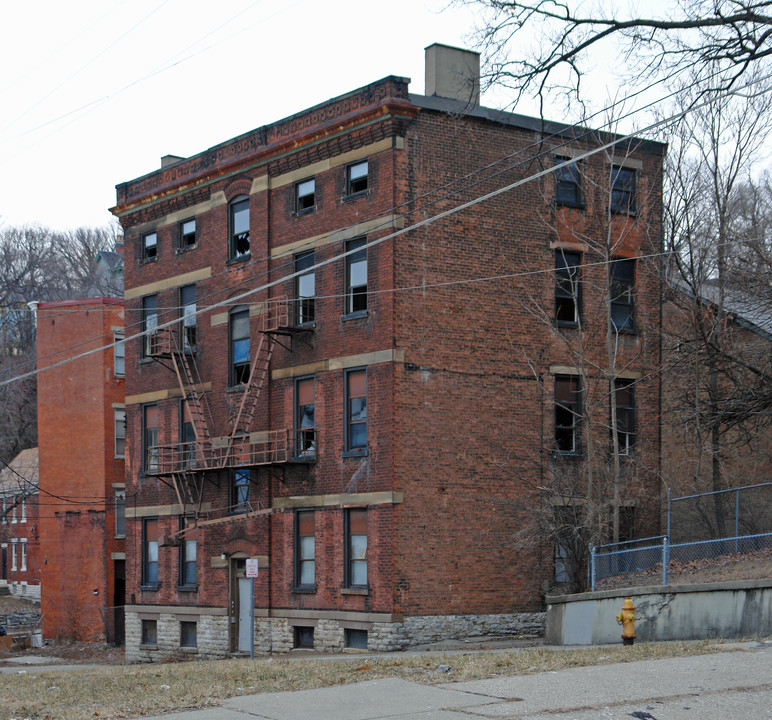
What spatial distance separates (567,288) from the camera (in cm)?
3033

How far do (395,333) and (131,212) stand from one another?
1368cm

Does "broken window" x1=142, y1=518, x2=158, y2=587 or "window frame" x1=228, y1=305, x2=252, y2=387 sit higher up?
"window frame" x1=228, y1=305, x2=252, y2=387

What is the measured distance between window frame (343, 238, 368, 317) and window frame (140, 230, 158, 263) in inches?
385

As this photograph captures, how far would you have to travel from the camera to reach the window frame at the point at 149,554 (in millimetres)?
35344

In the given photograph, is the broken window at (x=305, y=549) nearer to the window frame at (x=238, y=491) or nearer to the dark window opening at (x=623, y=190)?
the window frame at (x=238, y=491)

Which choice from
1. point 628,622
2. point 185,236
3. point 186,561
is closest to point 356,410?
point 186,561

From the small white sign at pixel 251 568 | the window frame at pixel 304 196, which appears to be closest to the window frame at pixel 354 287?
the window frame at pixel 304 196

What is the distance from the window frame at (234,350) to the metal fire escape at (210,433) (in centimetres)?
27

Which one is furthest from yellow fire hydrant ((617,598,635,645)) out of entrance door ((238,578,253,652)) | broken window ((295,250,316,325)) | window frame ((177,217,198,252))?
window frame ((177,217,198,252))

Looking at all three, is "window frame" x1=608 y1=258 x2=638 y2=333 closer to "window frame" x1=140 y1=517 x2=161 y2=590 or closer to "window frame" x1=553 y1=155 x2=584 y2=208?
"window frame" x1=553 y1=155 x2=584 y2=208

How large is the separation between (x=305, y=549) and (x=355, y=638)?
115 inches

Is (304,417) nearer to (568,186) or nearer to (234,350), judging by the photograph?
(234,350)

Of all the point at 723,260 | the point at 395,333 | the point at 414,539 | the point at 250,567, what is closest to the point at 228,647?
the point at 250,567

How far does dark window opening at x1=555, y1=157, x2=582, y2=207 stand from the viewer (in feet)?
99.0
